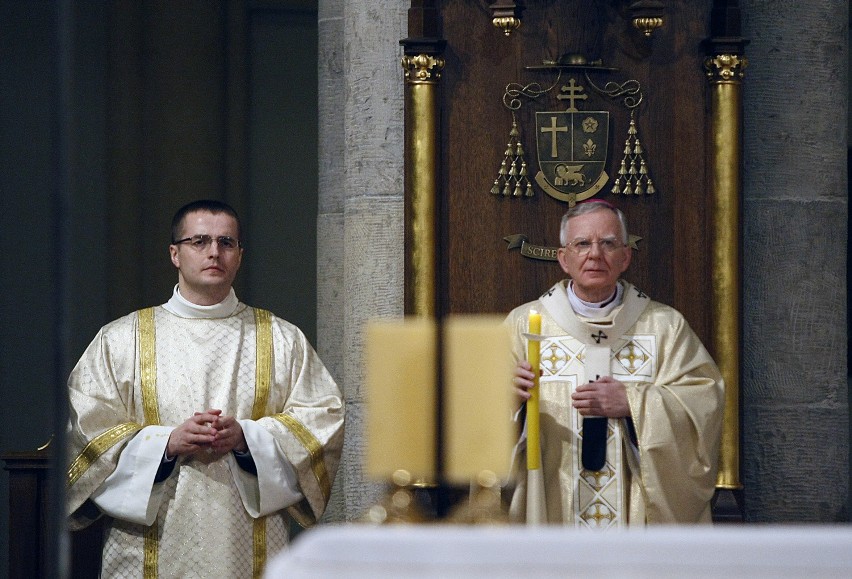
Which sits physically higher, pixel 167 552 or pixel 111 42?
pixel 111 42

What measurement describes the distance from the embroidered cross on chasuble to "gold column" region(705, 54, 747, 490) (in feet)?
2.34

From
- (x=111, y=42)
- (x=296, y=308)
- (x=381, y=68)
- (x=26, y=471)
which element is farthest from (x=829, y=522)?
(x=111, y=42)

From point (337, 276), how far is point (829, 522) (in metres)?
2.40

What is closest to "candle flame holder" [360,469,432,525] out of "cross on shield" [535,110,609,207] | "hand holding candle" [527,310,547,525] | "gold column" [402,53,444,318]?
"hand holding candle" [527,310,547,525]

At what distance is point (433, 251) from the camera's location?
5.47m

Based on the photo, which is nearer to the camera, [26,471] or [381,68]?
[26,471]

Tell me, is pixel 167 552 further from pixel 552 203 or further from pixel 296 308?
pixel 296 308

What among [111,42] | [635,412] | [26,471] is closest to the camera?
[635,412]

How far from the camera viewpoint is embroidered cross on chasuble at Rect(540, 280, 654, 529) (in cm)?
465

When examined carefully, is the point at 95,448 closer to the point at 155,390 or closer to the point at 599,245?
the point at 155,390

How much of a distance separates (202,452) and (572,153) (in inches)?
74.4

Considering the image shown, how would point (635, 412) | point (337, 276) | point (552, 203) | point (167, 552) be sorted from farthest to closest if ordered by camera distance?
point (337, 276), point (552, 203), point (167, 552), point (635, 412)

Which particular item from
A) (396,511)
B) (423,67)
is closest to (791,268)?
(423,67)

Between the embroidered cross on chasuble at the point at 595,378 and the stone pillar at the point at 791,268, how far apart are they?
1180mm
